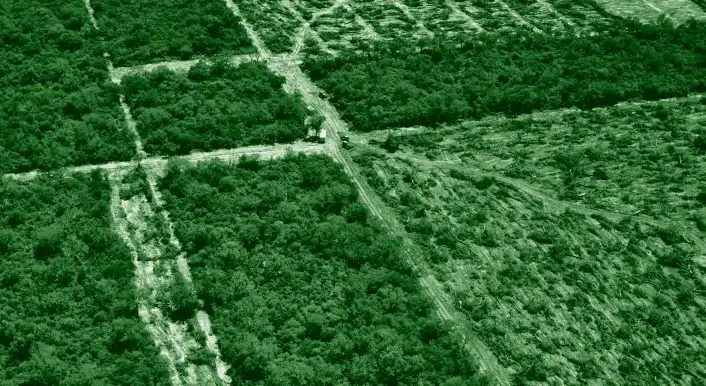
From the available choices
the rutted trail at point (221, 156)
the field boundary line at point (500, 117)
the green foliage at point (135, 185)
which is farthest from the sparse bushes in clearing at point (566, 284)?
the green foliage at point (135, 185)

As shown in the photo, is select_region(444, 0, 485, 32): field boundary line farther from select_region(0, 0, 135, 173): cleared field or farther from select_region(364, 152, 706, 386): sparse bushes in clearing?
select_region(0, 0, 135, 173): cleared field

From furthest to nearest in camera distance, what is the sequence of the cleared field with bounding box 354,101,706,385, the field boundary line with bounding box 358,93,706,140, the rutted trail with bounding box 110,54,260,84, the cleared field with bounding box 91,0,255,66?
1. the cleared field with bounding box 91,0,255,66
2. the rutted trail with bounding box 110,54,260,84
3. the field boundary line with bounding box 358,93,706,140
4. the cleared field with bounding box 354,101,706,385

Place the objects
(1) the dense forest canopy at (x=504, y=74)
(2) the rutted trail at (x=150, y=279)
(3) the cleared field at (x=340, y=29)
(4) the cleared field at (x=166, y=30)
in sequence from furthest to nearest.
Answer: (3) the cleared field at (x=340, y=29)
(4) the cleared field at (x=166, y=30)
(1) the dense forest canopy at (x=504, y=74)
(2) the rutted trail at (x=150, y=279)

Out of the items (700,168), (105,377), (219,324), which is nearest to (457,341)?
(219,324)

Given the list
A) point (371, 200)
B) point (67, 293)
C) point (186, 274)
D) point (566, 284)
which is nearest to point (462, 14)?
point (371, 200)

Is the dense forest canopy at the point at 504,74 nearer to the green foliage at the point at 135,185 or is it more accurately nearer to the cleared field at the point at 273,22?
the cleared field at the point at 273,22

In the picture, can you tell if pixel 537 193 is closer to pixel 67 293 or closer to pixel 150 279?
pixel 150 279

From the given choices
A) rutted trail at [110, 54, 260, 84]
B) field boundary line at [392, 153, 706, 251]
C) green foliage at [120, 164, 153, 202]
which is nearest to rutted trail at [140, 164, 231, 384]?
green foliage at [120, 164, 153, 202]

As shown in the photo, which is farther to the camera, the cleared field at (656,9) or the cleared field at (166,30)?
the cleared field at (656,9)
